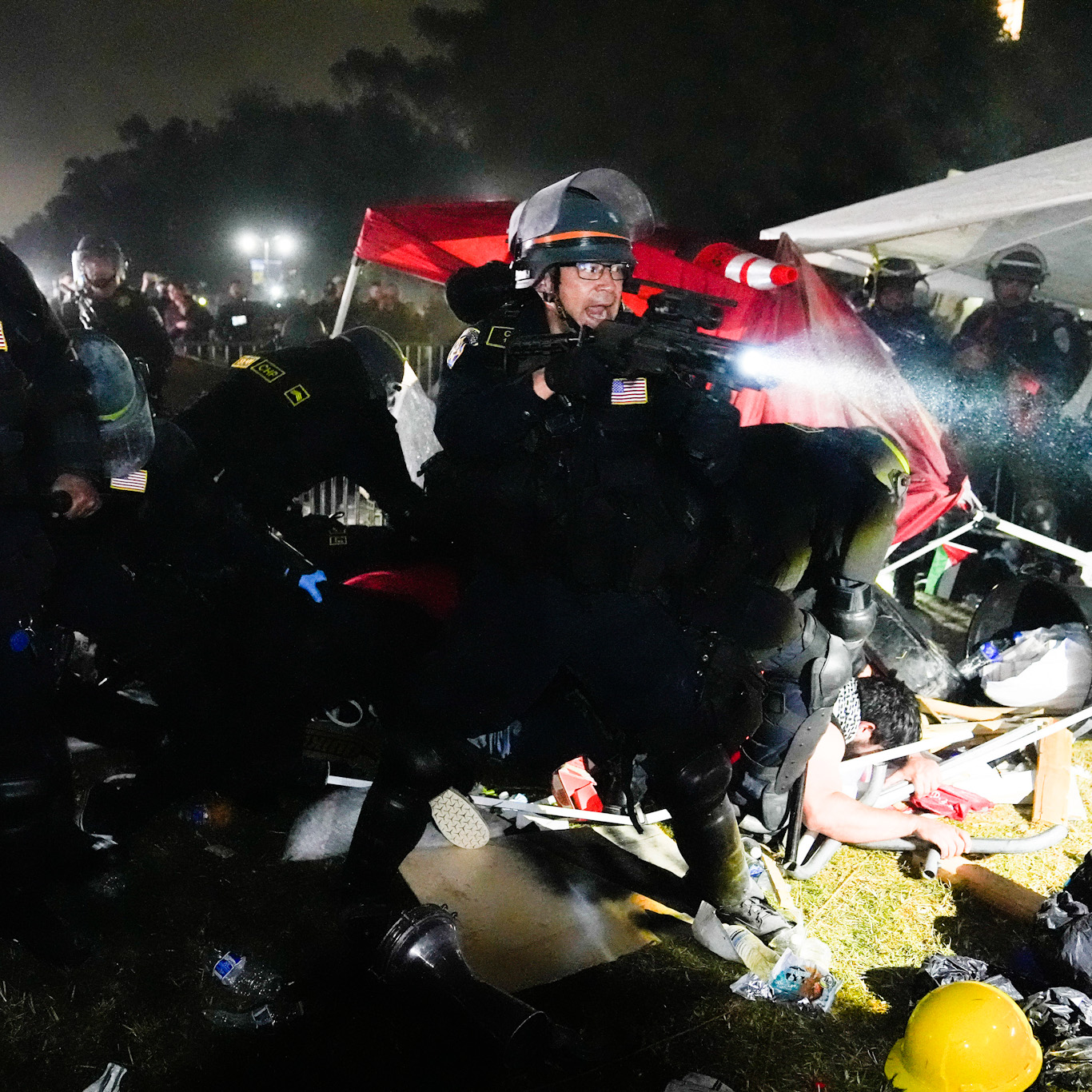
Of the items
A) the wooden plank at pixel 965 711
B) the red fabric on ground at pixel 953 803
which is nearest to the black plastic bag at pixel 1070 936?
the red fabric on ground at pixel 953 803

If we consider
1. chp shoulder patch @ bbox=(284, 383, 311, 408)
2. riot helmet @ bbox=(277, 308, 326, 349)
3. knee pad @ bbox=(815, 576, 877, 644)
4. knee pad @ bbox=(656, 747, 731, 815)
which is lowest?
knee pad @ bbox=(656, 747, 731, 815)

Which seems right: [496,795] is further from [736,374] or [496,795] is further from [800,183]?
[800,183]

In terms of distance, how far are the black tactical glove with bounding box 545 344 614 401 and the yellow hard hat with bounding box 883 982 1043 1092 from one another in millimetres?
2000

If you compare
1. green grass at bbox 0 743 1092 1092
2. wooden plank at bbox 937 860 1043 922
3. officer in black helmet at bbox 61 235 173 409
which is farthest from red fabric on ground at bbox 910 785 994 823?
officer in black helmet at bbox 61 235 173 409

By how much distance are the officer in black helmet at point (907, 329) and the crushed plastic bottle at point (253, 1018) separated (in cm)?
630

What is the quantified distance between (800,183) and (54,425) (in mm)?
23967

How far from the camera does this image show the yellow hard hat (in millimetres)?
2250

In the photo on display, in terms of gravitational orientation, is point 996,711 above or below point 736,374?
below

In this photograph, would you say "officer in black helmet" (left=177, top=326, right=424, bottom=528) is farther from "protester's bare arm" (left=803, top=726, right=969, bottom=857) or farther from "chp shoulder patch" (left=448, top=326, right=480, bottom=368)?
"protester's bare arm" (left=803, top=726, right=969, bottom=857)

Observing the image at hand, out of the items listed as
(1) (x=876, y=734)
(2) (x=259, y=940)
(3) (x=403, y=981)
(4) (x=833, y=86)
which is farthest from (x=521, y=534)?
(4) (x=833, y=86)

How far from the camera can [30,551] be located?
2.53 meters

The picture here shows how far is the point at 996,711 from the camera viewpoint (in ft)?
15.3

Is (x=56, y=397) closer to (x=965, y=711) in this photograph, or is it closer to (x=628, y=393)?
(x=628, y=393)

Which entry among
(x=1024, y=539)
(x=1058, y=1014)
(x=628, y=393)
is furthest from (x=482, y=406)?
(x=1024, y=539)
